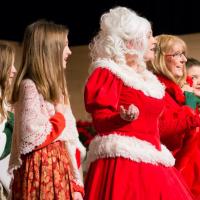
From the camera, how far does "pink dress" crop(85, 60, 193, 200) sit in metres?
2.61

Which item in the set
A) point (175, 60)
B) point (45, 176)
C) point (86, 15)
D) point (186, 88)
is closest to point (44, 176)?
point (45, 176)

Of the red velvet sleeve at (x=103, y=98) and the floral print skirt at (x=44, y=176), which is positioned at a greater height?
the red velvet sleeve at (x=103, y=98)

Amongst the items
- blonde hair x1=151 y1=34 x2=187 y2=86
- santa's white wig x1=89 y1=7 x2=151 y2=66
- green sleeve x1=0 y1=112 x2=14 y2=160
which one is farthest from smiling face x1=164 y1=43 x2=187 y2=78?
green sleeve x1=0 y1=112 x2=14 y2=160

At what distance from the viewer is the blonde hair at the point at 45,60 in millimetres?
2480

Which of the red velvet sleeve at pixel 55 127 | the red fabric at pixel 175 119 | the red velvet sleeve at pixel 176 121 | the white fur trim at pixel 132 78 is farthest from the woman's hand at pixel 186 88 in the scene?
the red velvet sleeve at pixel 55 127

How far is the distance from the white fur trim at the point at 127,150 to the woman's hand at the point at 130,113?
191 millimetres

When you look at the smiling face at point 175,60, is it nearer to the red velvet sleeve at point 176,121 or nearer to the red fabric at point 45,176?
the red velvet sleeve at point 176,121

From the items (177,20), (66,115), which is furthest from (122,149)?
(177,20)

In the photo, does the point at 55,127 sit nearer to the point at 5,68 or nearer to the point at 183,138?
the point at 5,68

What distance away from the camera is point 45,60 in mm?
2533

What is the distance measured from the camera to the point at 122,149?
8.66ft

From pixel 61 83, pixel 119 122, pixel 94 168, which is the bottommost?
pixel 94 168

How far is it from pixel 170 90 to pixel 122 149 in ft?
2.69

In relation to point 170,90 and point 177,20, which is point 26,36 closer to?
point 170,90
